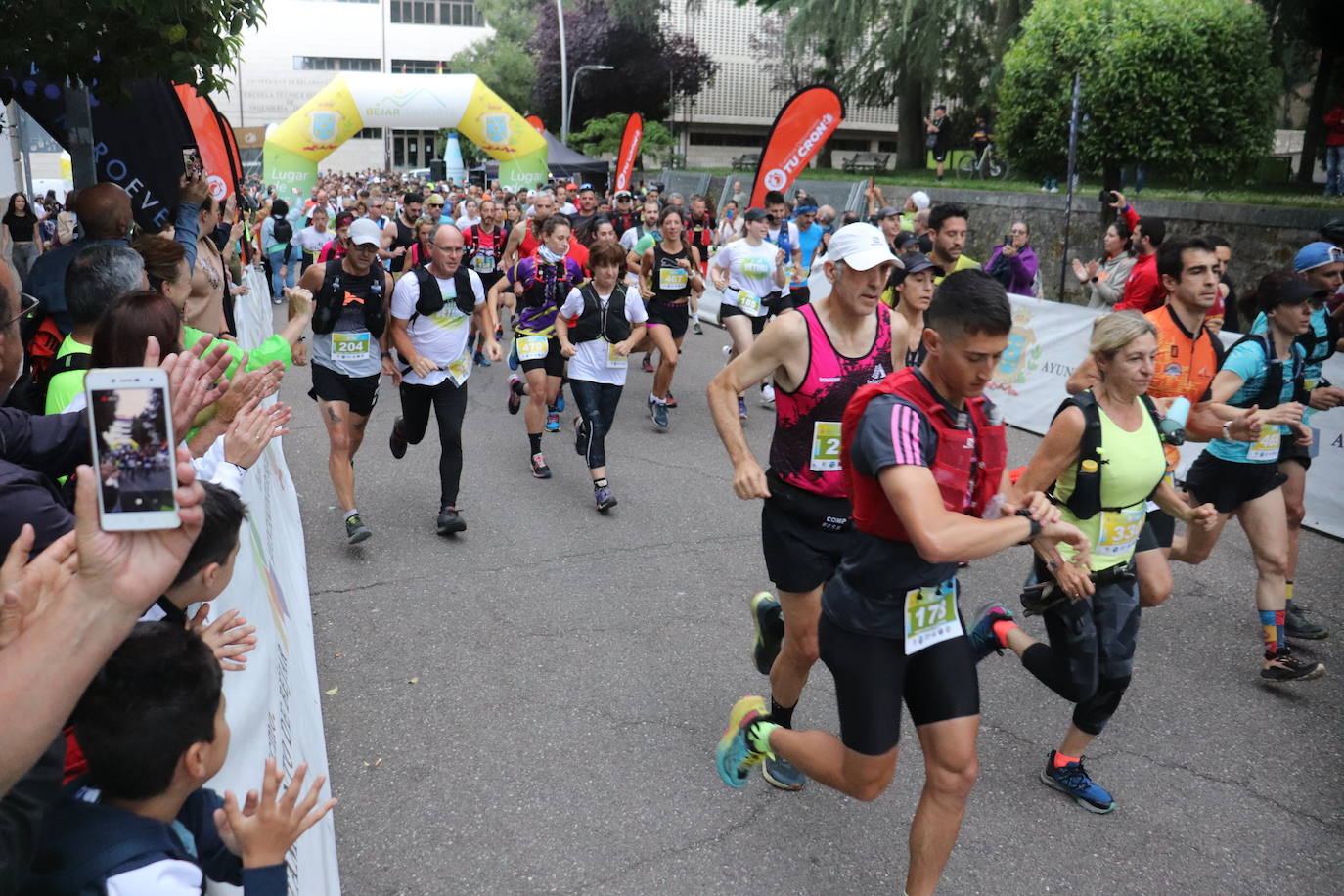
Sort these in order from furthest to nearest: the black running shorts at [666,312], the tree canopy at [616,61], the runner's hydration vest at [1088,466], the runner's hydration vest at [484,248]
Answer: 1. the tree canopy at [616,61]
2. the runner's hydration vest at [484,248]
3. the black running shorts at [666,312]
4. the runner's hydration vest at [1088,466]

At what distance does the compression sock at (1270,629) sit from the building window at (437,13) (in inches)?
3101

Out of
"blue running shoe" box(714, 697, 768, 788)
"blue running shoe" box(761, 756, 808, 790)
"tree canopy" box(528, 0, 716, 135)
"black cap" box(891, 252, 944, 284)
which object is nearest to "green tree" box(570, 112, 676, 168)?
"tree canopy" box(528, 0, 716, 135)

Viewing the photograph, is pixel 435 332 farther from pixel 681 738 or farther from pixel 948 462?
pixel 948 462

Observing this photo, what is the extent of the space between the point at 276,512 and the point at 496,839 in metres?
2.17

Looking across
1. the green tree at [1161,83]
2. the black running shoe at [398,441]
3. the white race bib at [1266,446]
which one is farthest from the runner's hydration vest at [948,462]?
the green tree at [1161,83]

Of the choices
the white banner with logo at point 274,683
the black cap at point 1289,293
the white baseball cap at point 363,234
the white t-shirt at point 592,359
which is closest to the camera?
the white banner with logo at point 274,683

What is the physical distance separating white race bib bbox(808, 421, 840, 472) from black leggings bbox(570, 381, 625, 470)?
3522mm

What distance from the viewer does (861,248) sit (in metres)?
3.65

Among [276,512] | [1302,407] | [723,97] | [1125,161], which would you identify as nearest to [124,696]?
[276,512]

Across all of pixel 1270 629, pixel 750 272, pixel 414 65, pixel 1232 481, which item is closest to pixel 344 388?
pixel 750 272

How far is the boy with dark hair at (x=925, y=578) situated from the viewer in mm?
2770

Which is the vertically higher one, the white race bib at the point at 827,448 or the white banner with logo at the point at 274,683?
the white race bib at the point at 827,448

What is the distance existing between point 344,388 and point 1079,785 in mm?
4425

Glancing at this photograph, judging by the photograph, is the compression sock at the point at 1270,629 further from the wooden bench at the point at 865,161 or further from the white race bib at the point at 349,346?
the wooden bench at the point at 865,161
